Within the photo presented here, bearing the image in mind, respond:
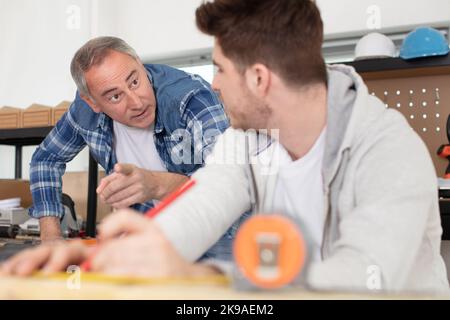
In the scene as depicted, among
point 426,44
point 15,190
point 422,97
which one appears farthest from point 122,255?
point 15,190

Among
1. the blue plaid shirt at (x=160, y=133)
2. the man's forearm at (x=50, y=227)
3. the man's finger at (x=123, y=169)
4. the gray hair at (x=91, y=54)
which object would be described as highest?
the gray hair at (x=91, y=54)

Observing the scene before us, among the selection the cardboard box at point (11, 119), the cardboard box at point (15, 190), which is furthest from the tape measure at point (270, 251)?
the cardboard box at point (15, 190)

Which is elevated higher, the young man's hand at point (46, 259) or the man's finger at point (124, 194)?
the man's finger at point (124, 194)

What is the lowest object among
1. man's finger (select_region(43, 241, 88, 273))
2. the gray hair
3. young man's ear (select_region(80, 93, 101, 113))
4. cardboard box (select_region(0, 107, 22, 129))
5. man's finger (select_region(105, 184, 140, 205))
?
man's finger (select_region(43, 241, 88, 273))

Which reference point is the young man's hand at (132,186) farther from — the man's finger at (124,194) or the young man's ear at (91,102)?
the young man's ear at (91,102)

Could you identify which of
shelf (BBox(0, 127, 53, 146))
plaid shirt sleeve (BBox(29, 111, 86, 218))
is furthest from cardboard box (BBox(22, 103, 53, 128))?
plaid shirt sleeve (BBox(29, 111, 86, 218))

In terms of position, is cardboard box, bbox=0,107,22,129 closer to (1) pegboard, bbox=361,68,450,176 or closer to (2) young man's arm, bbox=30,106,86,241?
(2) young man's arm, bbox=30,106,86,241

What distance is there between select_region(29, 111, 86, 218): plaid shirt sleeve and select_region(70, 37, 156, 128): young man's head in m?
0.26

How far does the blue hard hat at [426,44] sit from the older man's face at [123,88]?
96 cm

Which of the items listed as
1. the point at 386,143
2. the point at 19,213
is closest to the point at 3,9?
the point at 19,213

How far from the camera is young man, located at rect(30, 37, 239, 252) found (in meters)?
1.27

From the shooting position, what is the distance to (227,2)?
740 millimetres

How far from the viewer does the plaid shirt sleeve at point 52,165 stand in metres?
1.56

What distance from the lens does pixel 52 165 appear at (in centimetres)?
Answer: 163
